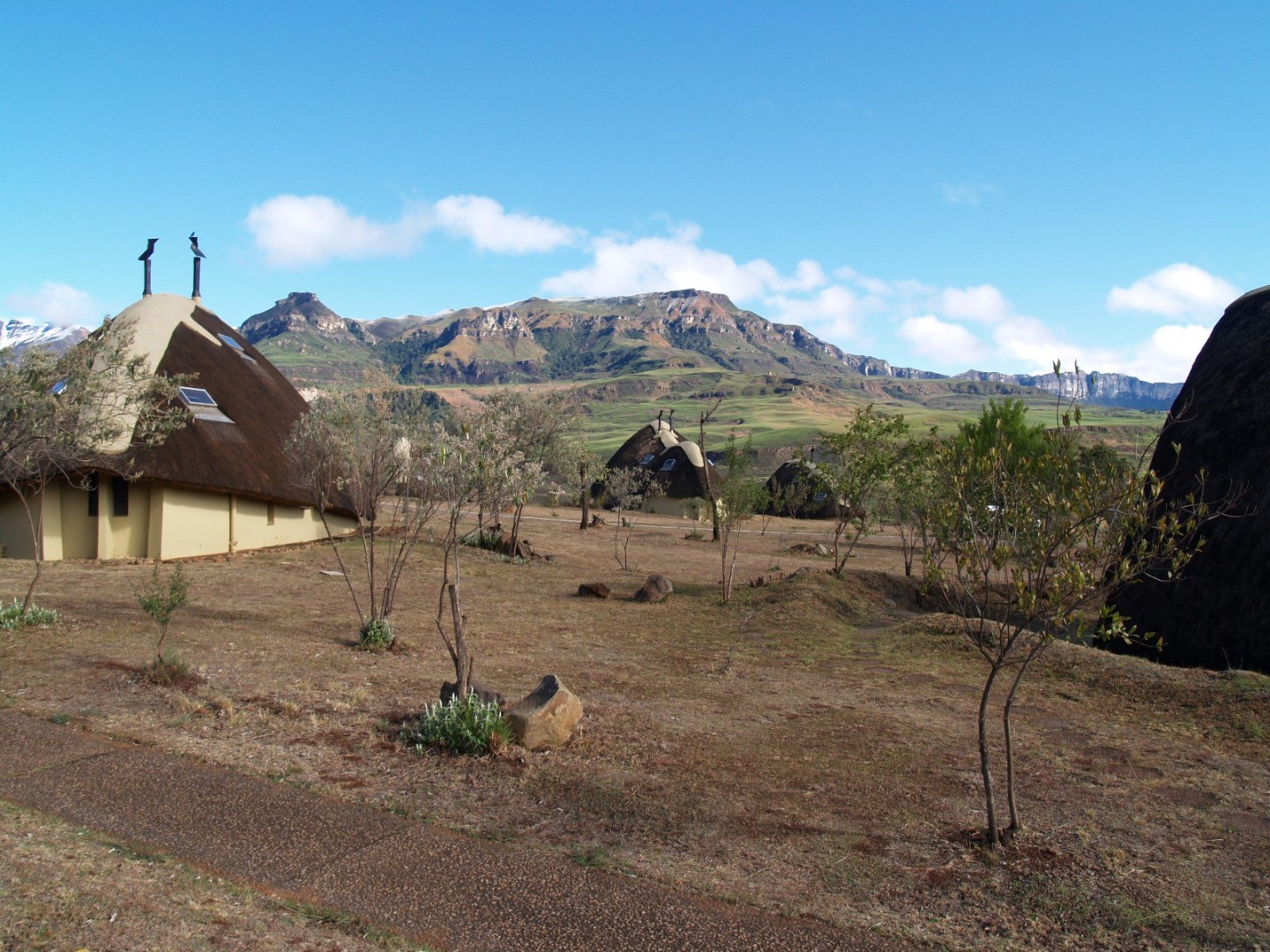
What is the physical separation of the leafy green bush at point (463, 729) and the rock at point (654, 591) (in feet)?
36.9

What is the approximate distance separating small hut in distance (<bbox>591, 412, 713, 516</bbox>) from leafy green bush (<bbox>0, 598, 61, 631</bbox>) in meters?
34.8

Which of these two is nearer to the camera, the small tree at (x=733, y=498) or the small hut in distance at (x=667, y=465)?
the small tree at (x=733, y=498)

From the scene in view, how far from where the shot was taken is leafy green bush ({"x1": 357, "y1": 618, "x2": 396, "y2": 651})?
13.2 metres

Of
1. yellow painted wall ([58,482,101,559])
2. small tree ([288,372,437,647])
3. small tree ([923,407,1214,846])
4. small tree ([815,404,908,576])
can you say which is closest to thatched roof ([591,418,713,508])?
small tree ([815,404,908,576])

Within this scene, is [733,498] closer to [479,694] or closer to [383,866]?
[479,694]

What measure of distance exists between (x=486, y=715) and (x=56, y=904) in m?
4.09

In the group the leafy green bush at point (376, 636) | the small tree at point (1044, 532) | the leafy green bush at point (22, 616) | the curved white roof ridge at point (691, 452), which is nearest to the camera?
the small tree at point (1044, 532)

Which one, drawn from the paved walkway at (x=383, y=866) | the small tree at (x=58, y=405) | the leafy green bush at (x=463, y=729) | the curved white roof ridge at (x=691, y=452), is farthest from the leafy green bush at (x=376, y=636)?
the curved white roof ridge at (x=691, y=452)

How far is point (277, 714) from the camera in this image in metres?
9.52

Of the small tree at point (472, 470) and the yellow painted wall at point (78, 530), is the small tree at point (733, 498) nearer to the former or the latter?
the small tree at point (472, 470)

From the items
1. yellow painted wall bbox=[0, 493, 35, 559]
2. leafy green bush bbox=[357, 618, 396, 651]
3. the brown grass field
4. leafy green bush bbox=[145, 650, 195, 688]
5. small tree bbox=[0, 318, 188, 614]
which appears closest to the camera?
the brown grass field

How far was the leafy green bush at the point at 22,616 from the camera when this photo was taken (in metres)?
12.6

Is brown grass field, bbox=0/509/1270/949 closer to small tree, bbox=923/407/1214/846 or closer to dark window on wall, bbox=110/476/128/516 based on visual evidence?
small tree, bbox=923/407/1214/846

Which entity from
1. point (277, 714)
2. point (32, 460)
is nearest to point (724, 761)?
Result: point (277, 714)
